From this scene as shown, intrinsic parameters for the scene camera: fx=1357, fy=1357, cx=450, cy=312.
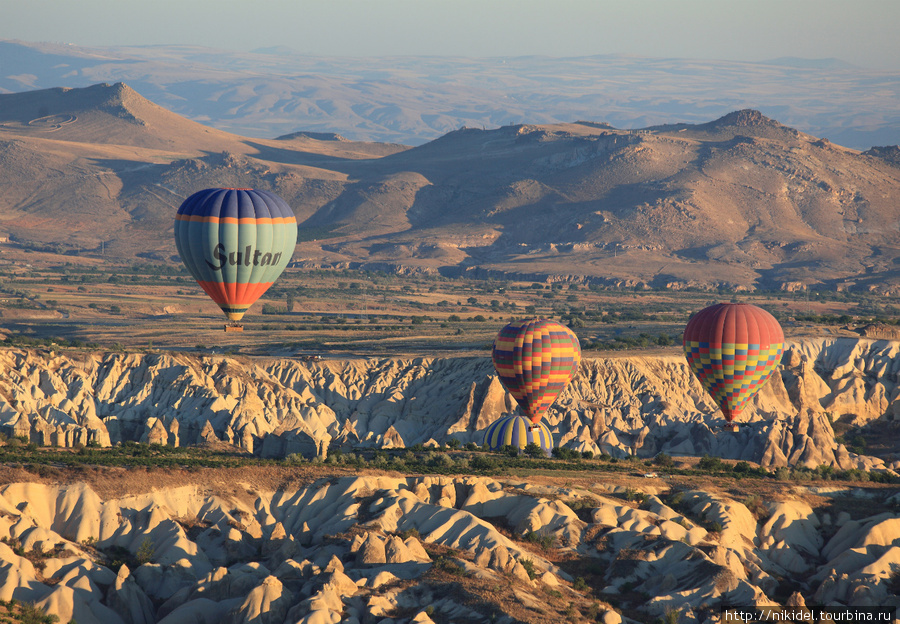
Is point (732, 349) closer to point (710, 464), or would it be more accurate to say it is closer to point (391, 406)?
point (710, 464)

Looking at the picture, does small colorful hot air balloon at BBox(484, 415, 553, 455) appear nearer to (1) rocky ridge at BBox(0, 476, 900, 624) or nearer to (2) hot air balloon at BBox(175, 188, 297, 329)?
(2) hot air balloon at BBox(175, 188, 297, 329)

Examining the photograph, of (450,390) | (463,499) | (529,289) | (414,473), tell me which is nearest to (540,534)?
(463,499)

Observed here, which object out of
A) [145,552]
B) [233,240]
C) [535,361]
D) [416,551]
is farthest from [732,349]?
[145,552]

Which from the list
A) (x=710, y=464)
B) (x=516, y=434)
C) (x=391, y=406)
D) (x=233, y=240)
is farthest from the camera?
(x=391, y=406)

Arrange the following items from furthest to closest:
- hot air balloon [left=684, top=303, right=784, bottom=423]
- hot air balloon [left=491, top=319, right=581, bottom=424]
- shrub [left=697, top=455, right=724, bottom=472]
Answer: hot air balloon [left=491, top=319, right=581, bottom=424] → hot air balloon [left=684, top=303, right=784, bottom=423] → shrub [left=697, top=455, right=724, bottom=472]

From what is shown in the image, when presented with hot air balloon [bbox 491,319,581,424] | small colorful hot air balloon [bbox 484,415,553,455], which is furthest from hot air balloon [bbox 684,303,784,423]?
small colorful hot air balloon [bbox 484,415,553,455]

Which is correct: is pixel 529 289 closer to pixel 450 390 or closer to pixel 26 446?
pixel 450 390

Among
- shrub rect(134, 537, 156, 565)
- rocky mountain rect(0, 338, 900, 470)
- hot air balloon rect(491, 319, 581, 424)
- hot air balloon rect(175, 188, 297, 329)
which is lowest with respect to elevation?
rocky mountain rect(0, 338, 900, 470)
